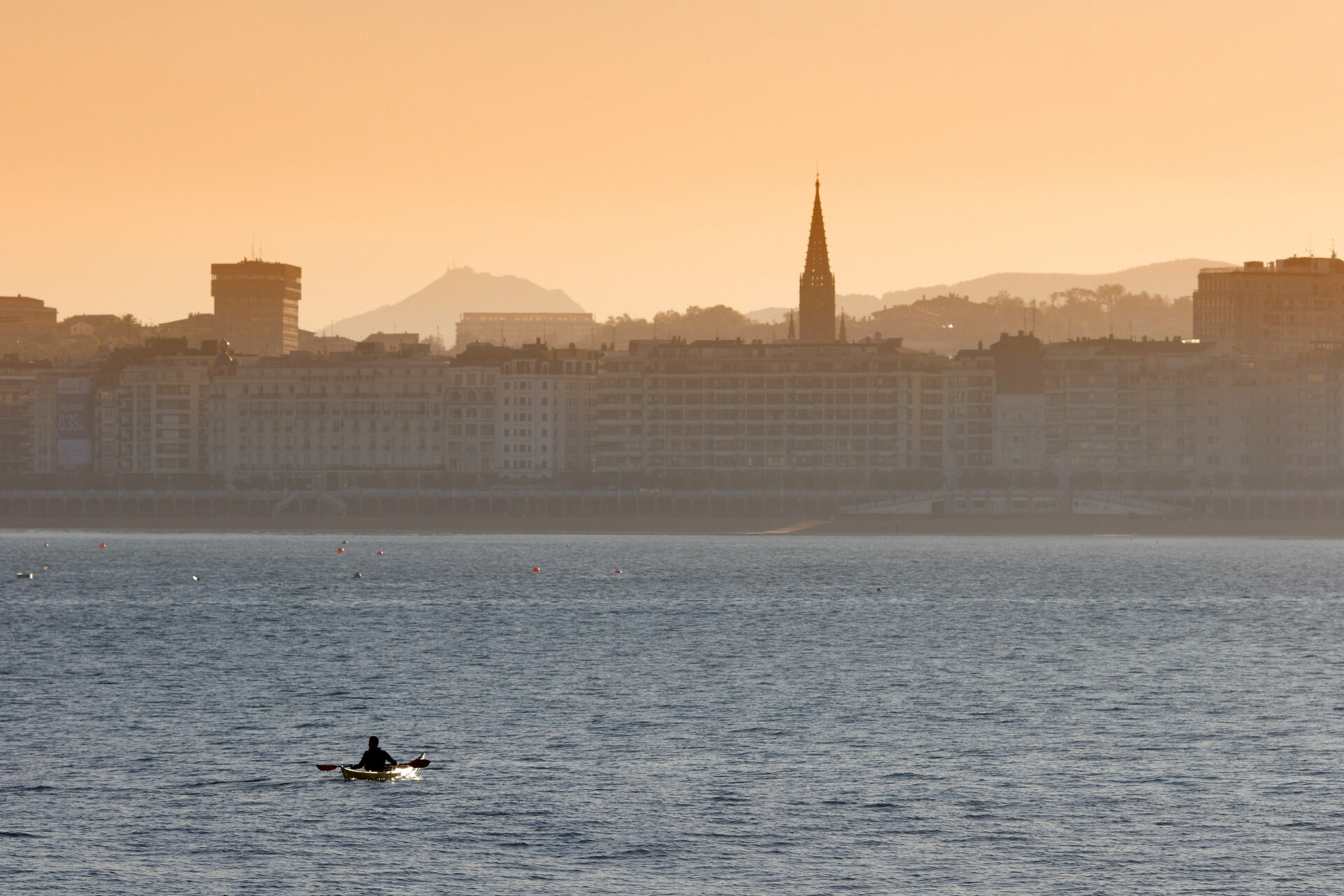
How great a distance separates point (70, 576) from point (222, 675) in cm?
8777

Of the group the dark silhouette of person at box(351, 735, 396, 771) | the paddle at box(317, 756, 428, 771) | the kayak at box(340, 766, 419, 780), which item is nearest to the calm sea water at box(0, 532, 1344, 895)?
the paddle at box(317, 756, 428, 771)

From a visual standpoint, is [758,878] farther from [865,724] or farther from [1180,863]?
[865,724]

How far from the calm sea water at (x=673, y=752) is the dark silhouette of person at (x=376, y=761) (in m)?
0.93

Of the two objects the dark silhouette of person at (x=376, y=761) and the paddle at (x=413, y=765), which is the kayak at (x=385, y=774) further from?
the dark silhouette of person at (x=376, y=761)

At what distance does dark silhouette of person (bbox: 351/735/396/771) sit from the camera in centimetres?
6191

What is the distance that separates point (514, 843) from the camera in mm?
53375

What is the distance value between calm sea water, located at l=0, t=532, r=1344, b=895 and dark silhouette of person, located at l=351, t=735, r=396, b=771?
932 millimetres

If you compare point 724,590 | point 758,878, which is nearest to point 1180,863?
point 758,878

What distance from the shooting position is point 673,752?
67.8 metres

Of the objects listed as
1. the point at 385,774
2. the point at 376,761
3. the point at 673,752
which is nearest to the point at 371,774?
the point at 385,774

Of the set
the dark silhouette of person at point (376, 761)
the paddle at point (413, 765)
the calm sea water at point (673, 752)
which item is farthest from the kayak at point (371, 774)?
the calm sea water at point (673, 752)

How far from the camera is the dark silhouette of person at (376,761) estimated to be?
61906 millimetres

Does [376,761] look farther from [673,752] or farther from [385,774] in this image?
[673,752]

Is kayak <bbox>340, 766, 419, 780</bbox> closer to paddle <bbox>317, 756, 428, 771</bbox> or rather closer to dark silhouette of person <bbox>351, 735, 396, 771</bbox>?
dark silhouette of person <bbox>351, 735, 396, 771</bbox>
